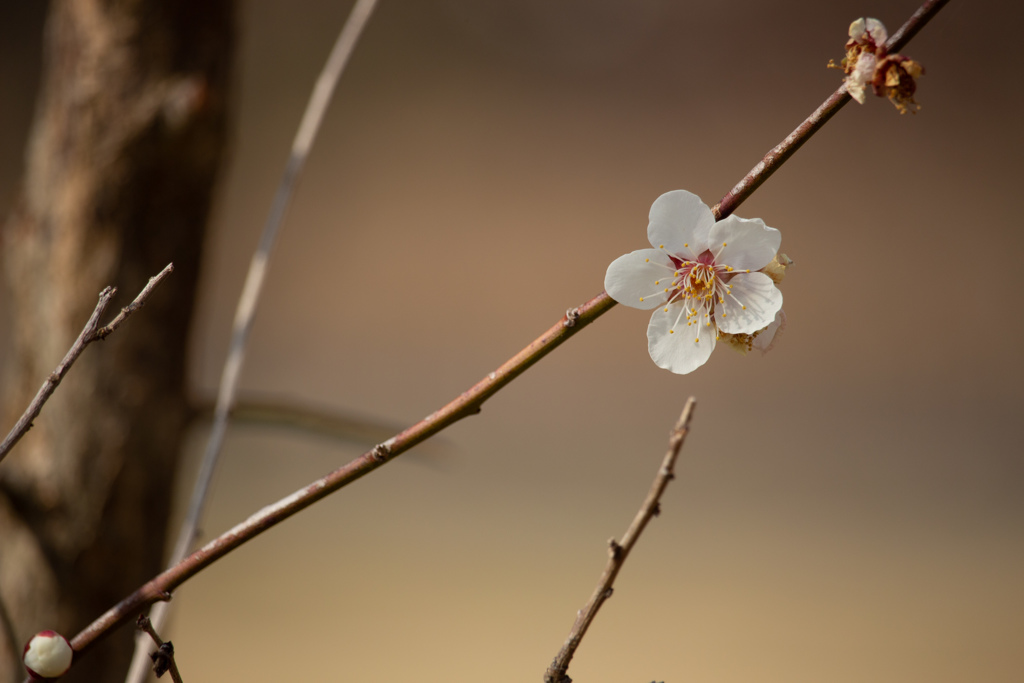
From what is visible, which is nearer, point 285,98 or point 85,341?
point 85,341

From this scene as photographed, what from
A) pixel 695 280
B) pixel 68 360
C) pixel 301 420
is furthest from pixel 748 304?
pixel 301 420

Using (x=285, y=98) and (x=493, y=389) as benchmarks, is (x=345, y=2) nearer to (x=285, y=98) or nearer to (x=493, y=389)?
(x=285, y=98)

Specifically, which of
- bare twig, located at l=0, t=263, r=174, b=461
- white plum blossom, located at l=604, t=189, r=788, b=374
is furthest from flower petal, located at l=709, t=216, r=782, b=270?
bare twig, located at l=0, t=263, r=174, b=461

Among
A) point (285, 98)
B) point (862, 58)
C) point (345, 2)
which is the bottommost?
point (862, 58)

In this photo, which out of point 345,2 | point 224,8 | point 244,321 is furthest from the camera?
point 345,2

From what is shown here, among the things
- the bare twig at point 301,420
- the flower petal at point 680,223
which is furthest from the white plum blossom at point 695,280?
the bare twig at point 301,420

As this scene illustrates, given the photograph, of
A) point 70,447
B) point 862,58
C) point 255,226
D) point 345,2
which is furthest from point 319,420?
point 345,2

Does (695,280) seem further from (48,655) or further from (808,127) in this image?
(48,655)
